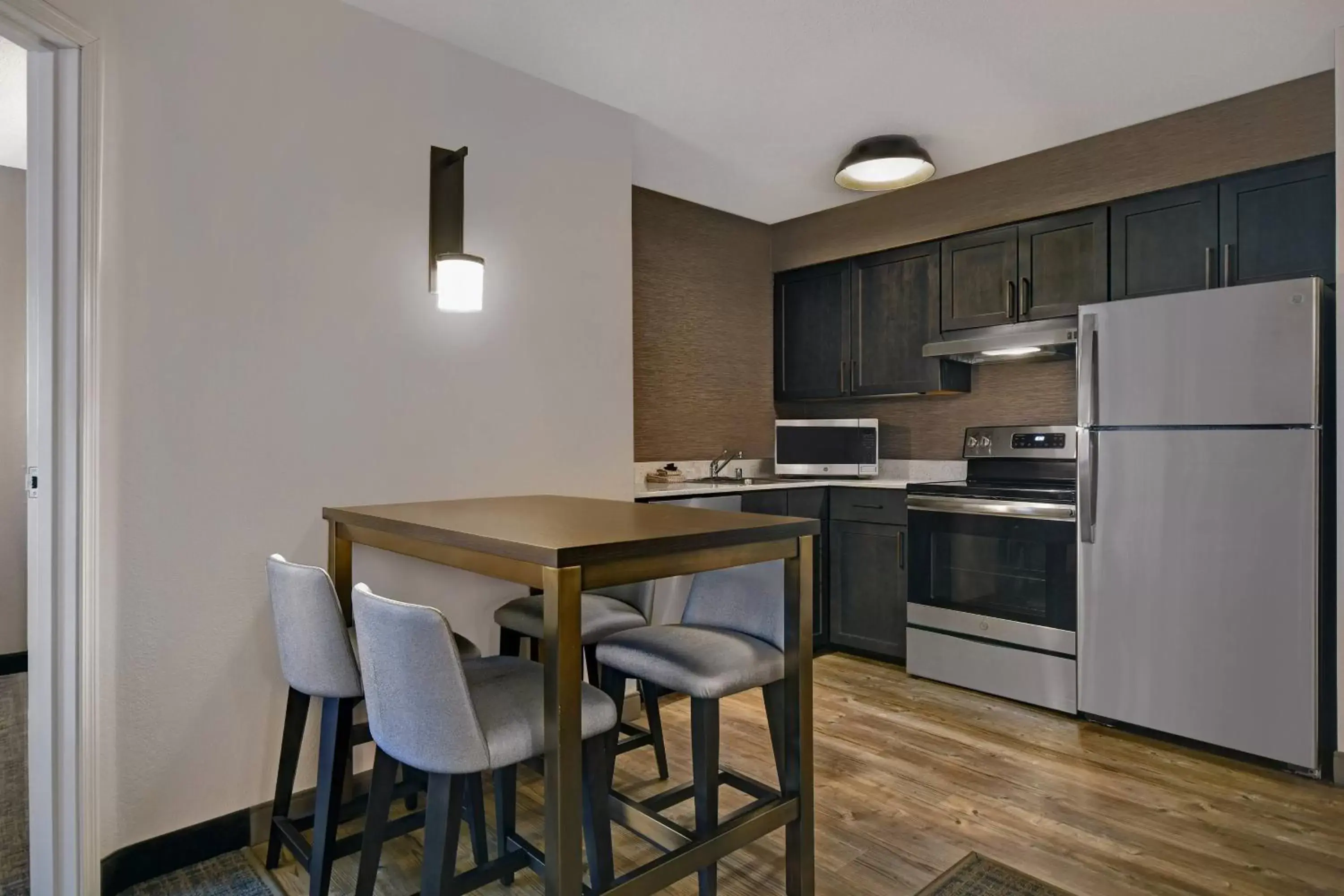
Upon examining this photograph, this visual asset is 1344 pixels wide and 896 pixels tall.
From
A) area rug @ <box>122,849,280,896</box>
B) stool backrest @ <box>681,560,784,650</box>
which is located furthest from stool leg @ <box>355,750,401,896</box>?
stool backrest @ <box>681,560,784,650</box>

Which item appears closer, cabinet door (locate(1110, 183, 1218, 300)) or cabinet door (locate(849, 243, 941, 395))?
cabinet door (locate(1110, 183, 1218, 300))

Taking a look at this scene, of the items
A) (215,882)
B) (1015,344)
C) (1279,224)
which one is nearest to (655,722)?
(215,882)

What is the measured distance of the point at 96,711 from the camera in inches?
75.7

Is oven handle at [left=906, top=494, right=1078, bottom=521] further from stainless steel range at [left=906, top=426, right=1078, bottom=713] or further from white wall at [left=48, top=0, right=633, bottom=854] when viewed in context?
white wall at [left=48, top=0, right=633, bottom=854]

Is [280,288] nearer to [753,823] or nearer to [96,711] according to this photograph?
[96,711]

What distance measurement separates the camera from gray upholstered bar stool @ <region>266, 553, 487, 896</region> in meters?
1.75

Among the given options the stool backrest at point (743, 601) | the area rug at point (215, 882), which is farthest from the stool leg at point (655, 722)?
the area rug at point (215, 882)

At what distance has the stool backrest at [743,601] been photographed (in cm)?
197

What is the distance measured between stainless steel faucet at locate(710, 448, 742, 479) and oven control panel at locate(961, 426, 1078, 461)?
4.10 ft

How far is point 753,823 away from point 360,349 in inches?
69.6

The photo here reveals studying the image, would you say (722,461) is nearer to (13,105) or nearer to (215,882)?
(215,882)

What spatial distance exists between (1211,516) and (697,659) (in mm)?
2126

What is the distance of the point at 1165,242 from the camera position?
324 cm

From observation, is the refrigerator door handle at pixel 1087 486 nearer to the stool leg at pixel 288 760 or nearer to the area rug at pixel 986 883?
the area rug at pixel 986 883
